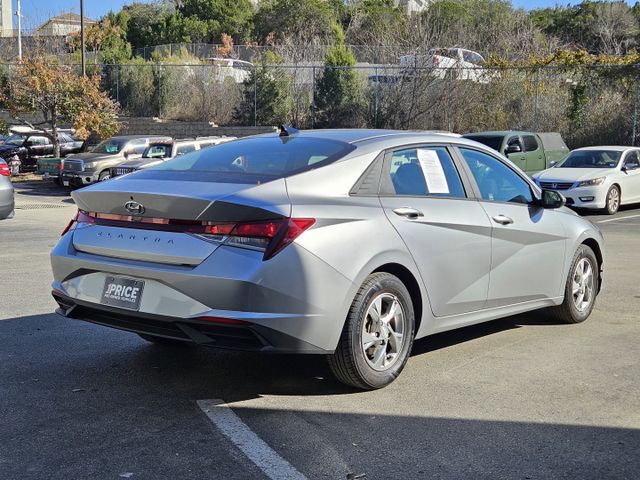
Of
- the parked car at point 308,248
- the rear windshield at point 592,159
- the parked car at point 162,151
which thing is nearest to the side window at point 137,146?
the parked car at point 162,151

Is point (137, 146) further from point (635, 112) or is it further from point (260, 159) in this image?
point (260, 159)

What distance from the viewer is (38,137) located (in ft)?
96.0

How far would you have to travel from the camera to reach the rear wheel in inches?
679

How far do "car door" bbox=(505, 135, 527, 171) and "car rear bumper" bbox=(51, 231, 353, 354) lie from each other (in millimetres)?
16305

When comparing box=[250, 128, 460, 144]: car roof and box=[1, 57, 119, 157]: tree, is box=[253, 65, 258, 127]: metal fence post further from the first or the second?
box=[250, 128, 460, 144]: car roof

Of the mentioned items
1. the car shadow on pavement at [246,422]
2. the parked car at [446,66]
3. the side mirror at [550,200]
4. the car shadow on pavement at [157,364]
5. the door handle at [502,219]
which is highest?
the parked car at [446,66]

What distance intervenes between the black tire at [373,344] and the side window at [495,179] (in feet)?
4.46

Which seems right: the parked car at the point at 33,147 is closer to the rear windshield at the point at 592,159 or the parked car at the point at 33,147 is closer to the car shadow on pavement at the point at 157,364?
the rear windshield at the point at 592,159

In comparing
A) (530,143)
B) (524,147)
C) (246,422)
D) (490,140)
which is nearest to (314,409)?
(246,422)

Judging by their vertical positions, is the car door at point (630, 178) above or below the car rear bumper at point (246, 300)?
below

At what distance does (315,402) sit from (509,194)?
2.54 m

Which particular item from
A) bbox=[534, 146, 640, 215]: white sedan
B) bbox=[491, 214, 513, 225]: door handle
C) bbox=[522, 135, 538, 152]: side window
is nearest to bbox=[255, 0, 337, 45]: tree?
bbox=[522, 135, 538, 152]: side window

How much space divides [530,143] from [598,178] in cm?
435

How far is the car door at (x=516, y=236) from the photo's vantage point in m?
6.13
